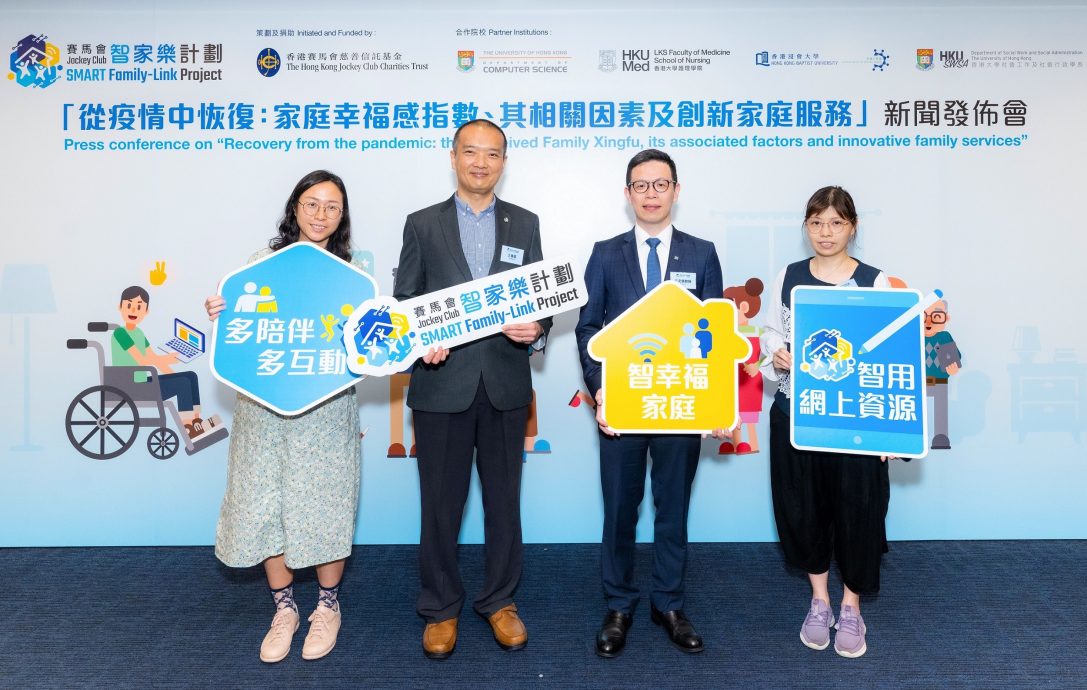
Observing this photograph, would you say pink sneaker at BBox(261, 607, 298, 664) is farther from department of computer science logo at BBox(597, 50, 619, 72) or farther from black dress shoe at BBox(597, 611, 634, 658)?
department of computer science logo at BBox(597, 50, 619, 72)

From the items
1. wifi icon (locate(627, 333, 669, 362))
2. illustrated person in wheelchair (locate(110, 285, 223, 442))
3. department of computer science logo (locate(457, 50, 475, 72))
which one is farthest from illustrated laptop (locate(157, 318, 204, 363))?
wifi icon (locate(627, 333, 669, 362))

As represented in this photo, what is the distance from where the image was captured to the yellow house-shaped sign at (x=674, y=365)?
2283 mm

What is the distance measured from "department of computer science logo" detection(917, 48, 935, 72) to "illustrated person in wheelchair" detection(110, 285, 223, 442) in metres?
4.11

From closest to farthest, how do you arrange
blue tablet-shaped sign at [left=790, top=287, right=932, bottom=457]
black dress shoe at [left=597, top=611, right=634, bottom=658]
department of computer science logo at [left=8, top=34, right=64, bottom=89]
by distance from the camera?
1. blue tablet-shaped sign at [left=790, top=287, right=932, bottom=457]
2. black dress shoe at [left=597, top=611, right=634, bottom=658]
3. department of computer science logo at [left=8, top=34, right=64, bottom=89]

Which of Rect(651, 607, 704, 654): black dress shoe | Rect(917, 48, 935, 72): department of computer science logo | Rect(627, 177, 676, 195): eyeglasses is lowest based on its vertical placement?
Rect(651, 607, 704, 654): black dress shoe

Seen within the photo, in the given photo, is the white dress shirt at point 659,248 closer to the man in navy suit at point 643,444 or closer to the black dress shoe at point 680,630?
the man in navy suit at point 643,444

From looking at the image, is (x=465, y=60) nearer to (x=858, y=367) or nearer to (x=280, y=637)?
(x=858, y=367)

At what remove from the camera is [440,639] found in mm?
2355

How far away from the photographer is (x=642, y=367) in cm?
230

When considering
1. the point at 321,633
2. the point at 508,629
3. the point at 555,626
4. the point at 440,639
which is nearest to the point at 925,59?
the point at 555,626

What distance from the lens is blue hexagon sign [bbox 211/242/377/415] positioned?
7.38ft

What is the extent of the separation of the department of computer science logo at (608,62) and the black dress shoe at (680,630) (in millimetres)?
2592

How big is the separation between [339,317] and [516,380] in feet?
2.16

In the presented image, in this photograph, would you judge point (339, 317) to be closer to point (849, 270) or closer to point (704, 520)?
point (849, 270)
